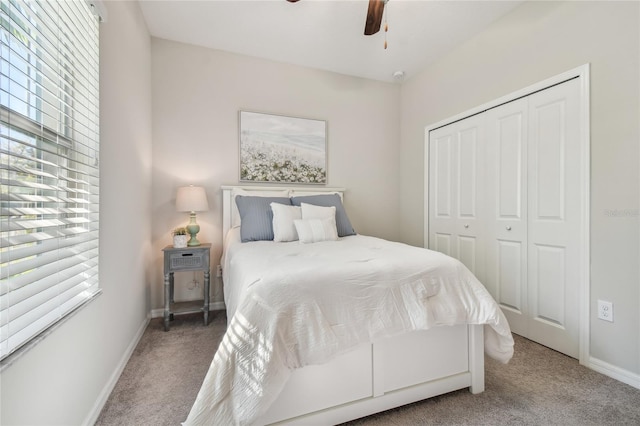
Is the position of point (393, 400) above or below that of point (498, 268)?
below

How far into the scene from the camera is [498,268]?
8.05 ft

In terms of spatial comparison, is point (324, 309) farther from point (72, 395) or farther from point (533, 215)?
point (533, 215)

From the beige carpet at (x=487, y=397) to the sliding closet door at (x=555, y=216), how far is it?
23 cm

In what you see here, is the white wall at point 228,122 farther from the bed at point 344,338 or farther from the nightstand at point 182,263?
the bed at point 344,338

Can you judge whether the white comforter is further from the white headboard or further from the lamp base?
the white headboard

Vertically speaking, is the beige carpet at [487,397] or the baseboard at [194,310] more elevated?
the baseboard at [194,310]

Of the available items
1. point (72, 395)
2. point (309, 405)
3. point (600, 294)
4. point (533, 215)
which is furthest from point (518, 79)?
point (72, 395)

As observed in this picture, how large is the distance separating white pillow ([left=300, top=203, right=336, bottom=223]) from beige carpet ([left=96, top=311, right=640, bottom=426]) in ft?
4.24

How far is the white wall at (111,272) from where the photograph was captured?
36.3 inches

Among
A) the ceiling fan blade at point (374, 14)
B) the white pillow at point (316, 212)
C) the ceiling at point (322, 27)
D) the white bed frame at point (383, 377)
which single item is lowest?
the white bed frame at point (383, 377)

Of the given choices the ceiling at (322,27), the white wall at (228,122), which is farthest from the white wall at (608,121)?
the white wall at (228,122)

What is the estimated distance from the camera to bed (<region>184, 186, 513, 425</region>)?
1063mm

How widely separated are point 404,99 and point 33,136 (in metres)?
3.58

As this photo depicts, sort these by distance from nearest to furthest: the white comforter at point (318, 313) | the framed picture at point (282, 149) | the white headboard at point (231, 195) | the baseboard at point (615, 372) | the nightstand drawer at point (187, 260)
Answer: the white comforter at point (318, 313)
the baseboard at point (615, 372)
the nightstand drawer at point (187, 260)
the white headboard at point (231, 195)
the framed picture at point (282, 149)
